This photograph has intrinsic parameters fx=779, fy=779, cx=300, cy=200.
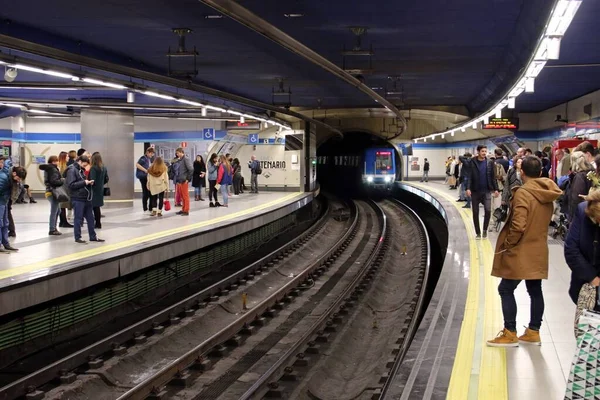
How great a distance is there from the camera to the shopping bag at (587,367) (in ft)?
12.3

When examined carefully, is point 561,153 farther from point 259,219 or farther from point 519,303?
point 259,219

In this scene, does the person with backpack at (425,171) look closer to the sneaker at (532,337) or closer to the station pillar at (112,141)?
the station pillar at (112,141)

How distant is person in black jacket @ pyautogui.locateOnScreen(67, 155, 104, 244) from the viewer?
1149 centimetres

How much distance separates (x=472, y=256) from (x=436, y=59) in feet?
18.9

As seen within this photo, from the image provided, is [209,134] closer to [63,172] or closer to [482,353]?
[63,172]

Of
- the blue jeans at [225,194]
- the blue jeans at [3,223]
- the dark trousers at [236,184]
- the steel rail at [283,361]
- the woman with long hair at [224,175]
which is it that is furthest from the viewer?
the dark trousers at [236,184]

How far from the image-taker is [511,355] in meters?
6.16

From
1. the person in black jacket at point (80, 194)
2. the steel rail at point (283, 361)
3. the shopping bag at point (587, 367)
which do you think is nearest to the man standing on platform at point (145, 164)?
the person in black jacket at point (80, 194)

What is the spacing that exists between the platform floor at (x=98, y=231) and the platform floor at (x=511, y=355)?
493 centimetres

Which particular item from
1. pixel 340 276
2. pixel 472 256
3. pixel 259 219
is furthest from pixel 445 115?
pixel 472 256

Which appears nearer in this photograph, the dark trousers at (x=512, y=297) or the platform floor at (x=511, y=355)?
the platform floor at (x=511, y=355)

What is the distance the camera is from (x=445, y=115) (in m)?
33.0

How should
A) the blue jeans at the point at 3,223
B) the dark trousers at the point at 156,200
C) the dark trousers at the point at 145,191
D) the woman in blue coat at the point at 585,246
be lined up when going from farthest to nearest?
the dark trousers at the point at 145,191, the dark trousers at the point at 156,200, the blue jeans at the point at 3,223, the woman in blue coat at the point at 585,246

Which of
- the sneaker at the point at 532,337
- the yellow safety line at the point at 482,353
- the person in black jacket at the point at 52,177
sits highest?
the person in black jacket at the point at 52,177
